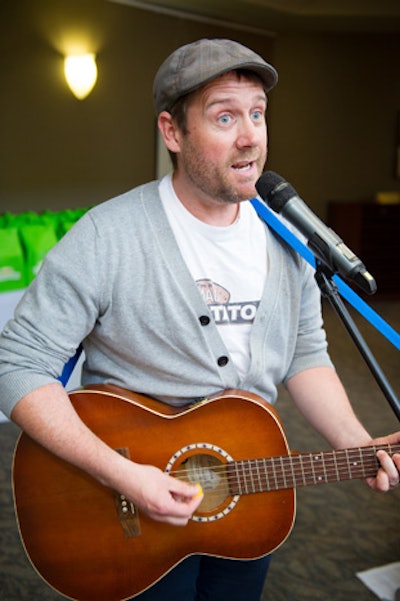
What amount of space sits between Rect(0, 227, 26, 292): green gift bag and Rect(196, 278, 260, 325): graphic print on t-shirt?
2.58m

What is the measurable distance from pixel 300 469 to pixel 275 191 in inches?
21.9

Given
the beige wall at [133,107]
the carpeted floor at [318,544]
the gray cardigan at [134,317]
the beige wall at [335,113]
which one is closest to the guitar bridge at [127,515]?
the gray cardigan at [134,317]

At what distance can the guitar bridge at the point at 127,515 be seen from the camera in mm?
1387

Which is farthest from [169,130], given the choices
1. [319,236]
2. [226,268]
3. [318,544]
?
[318,544]

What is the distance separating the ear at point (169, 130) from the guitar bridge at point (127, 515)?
27.3 inches

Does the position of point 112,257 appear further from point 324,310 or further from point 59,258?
point 324,310

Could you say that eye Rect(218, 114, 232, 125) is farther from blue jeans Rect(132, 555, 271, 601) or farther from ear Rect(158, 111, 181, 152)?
blue jeans Rect(132, 555, 271, 601)

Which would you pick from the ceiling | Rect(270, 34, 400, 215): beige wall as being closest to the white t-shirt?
the ceiling

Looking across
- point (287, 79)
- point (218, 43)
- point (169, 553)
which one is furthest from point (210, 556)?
point (287, 79)

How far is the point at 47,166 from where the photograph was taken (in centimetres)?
527

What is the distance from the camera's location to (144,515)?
1394 millimetres

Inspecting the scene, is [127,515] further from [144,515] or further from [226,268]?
[226,268]

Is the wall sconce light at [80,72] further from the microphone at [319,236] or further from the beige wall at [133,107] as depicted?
the microphone at [319,236]

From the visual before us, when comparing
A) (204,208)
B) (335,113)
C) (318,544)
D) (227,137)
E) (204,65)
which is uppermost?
(204,65)
